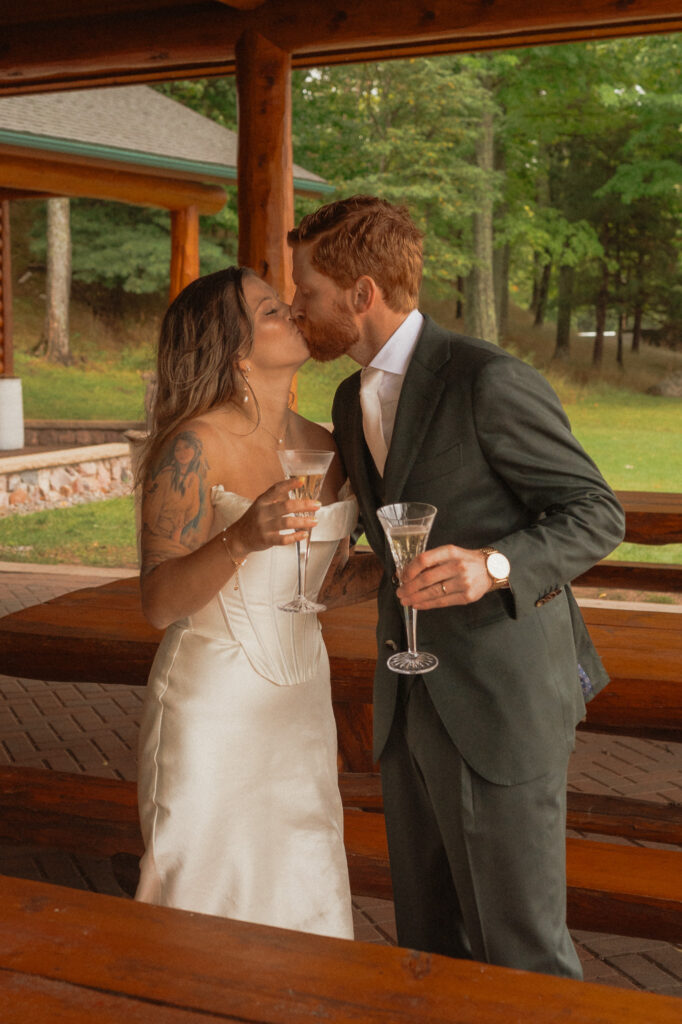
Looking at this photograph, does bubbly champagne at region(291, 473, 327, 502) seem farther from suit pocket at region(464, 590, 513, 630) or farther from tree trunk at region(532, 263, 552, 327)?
tree trunk at region(532, 263, 552, 327)

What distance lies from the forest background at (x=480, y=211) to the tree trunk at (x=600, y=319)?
52 mm

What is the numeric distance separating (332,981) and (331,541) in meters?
1.50

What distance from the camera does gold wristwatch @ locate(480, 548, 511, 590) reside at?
83.0 inches

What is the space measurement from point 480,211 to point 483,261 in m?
1.09

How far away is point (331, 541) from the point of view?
2.92 meters

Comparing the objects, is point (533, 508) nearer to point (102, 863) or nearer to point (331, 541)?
point (331, 541)

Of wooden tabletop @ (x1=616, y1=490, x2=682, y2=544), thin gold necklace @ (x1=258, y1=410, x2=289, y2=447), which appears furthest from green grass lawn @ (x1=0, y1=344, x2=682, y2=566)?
thin gold necklace @ (x1=258, y1=410, x2=289, y2=447)

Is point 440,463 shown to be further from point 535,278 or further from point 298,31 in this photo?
point 535,278

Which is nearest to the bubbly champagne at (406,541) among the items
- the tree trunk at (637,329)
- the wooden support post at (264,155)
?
the wooden support post at (264,155)

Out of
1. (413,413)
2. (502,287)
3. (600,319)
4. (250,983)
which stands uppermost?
(502,287)

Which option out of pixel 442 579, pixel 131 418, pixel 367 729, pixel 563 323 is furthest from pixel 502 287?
pixel 442 579

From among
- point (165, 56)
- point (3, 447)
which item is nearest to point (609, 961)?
point (165, 56)

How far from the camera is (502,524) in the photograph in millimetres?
2281

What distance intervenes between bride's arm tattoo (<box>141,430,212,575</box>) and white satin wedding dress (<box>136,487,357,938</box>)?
3.1 inches
